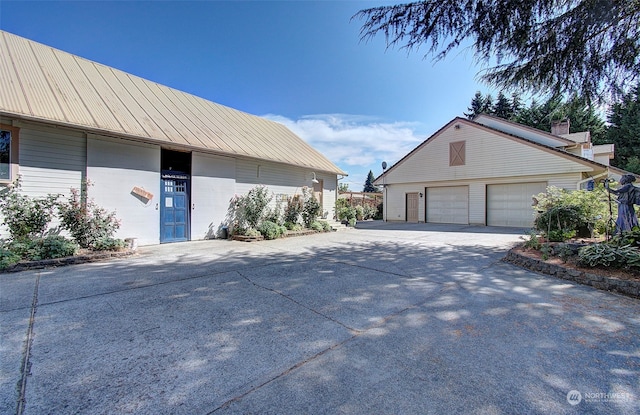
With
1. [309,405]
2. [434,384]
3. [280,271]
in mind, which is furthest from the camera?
[280,271]

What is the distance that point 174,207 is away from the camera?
29.2 feet

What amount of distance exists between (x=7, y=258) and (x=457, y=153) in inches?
696

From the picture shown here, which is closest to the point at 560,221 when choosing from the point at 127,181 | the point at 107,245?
the point at 107,245

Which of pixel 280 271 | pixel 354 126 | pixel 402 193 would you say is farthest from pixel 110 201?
pixel 402 193

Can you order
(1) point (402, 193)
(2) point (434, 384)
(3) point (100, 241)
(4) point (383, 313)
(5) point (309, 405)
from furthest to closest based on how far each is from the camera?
1. (1) point (402, 193)
2. (3) point (100, 241)
3. (4) point (383, 313)
4. (2) point (434, 384)
5. (5) point (309, 405)

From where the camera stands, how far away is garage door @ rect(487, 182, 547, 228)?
43.8ft

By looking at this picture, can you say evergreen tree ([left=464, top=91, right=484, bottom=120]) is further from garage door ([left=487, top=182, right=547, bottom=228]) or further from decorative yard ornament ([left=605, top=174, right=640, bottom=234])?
decorative yard ornament ([left=605, top=174, right=640, bottom=234])

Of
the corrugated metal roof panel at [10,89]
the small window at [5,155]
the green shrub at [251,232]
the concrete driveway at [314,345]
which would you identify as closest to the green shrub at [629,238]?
the concrete driveway at [314,345]

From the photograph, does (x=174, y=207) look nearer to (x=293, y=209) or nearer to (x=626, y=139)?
(x=293, y=209)

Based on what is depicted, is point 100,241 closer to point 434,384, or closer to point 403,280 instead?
point 403,280

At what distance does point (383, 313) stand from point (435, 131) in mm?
16370

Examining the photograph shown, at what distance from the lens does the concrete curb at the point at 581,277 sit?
155 inches

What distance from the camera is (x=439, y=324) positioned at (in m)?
3.01

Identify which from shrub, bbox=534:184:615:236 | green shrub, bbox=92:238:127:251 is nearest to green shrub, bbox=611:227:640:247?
shrub, bbox=534:184:615:236
